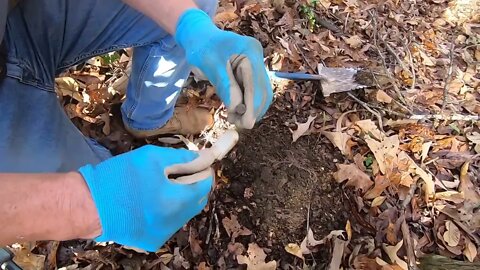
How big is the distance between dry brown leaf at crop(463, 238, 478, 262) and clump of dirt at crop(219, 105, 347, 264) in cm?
49

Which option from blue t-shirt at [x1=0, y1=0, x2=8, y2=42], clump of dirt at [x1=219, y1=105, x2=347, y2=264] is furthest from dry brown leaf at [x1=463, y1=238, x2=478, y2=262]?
blue t-shirt at [x1=0, y1=0, x2=8, y2=42]

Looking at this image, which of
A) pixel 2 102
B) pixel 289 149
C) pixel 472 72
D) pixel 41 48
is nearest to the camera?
pixel 2 102

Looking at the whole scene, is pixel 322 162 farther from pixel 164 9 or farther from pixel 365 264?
pixel 164 9

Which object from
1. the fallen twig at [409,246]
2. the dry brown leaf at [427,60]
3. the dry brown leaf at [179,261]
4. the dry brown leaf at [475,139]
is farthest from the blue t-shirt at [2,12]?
the dry brown leaf at [427,60]

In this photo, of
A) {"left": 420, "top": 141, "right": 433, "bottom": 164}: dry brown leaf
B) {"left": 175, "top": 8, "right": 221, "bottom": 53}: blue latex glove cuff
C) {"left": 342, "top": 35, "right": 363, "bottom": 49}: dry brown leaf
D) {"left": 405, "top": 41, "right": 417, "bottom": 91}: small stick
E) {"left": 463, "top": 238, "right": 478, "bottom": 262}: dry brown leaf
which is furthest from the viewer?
{"left": 342, "top": 35, "right": 363, "bottom": 49}: dry brown leaf

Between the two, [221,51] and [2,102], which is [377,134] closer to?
[221,51]

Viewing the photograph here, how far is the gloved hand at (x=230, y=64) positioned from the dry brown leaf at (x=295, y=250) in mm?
563

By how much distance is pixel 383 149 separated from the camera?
2.16 meters

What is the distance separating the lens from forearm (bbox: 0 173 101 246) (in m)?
1.05

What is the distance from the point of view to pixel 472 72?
273 centimetres

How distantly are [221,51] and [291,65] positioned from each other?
100 cm

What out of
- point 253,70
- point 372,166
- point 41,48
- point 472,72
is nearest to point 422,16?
point 472,72

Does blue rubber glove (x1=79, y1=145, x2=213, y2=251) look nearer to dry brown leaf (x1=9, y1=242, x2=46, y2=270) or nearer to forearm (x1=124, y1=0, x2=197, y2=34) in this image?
forearm (x1=124, y1=0, x2=197, y2=34)

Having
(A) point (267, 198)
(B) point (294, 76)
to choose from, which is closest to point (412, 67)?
(B) point (294, 76)
